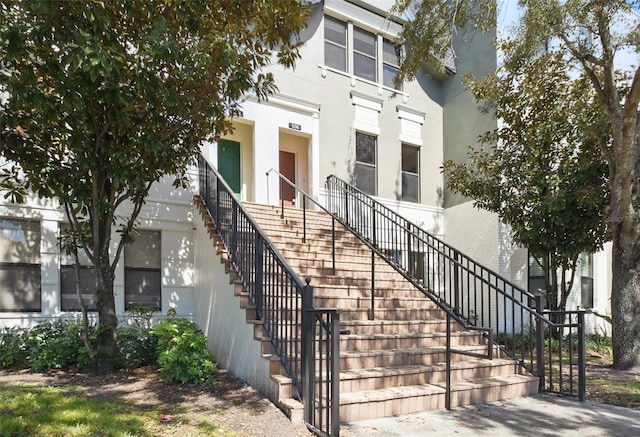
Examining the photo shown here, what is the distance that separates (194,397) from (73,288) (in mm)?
3758

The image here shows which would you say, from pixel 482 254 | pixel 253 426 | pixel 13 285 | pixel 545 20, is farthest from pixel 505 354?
pixel 13 285

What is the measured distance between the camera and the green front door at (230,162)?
36.7 feet

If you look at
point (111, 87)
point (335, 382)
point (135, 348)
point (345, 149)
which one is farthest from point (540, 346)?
point (345, 149)

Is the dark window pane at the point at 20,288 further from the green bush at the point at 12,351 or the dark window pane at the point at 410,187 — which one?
the dark window pane at the point at 410,187

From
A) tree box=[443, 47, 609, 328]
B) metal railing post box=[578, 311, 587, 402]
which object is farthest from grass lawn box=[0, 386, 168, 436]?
tree box=[443, 47, 609, 328]

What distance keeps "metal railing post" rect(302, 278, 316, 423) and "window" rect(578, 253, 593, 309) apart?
38.0 feet

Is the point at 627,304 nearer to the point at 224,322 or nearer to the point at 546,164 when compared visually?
the point at 546,164

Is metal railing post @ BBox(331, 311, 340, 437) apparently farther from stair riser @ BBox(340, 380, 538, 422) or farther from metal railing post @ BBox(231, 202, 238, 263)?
metal railing post @ BBox(231, 202, 238, 263)

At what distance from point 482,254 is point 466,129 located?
11.2 ft

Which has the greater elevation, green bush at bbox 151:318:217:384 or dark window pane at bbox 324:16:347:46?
dark window pane at bbox 324:16:347:46

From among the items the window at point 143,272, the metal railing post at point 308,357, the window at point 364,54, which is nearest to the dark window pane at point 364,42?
the window at point 364,54

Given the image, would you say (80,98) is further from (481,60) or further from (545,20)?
(481,60)

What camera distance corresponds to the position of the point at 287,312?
5438 millimetres

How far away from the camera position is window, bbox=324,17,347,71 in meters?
12.5
